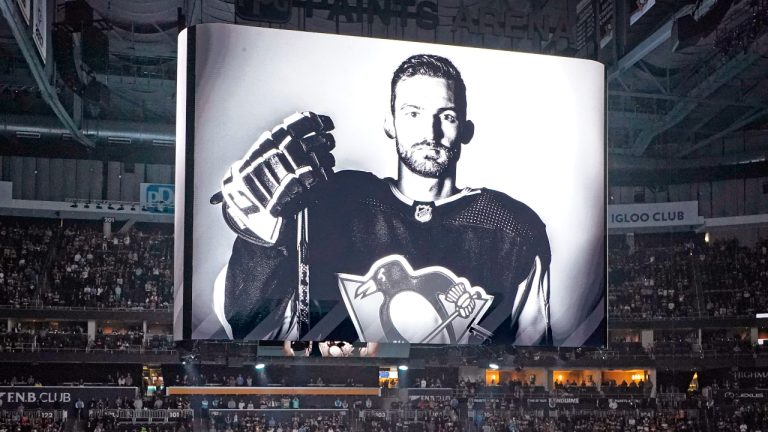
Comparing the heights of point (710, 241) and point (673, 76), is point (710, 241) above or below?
below

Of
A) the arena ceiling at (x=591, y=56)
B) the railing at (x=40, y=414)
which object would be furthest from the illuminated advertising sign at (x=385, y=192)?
the railing at (x=40, y=414)

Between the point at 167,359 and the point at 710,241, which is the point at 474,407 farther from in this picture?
the point at 710,241

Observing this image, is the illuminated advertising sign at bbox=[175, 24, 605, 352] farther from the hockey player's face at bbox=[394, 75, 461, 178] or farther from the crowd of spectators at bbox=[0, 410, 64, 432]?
the crowd of spectators at bbox=[0, 410, 64, 432]

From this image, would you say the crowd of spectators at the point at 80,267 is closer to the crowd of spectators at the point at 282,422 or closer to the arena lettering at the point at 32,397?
the arena lettering at the point at 32,397

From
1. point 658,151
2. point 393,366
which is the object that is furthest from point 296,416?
point 658,151

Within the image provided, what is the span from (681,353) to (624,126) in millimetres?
8088

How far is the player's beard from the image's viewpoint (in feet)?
56.1

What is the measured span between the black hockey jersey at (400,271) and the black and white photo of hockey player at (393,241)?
17 millimetres

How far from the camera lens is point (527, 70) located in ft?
58.6

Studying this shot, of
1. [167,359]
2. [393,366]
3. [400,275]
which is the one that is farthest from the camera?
[393,366]

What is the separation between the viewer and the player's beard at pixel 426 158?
56.1ft

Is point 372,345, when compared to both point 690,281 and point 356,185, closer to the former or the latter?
point 356,185

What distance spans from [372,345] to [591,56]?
758cm

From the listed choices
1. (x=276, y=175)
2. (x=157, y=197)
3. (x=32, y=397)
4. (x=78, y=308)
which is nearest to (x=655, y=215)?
(x=157, y=197)
